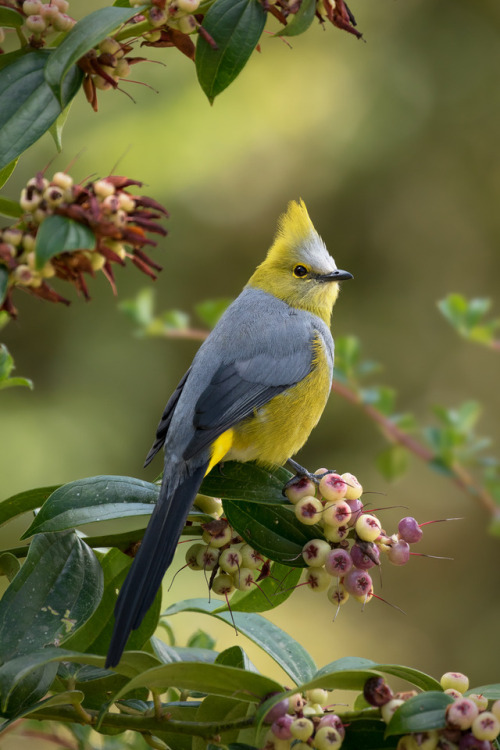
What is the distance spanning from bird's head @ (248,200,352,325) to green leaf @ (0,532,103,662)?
4.70 feet

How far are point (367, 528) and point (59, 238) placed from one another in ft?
2.02

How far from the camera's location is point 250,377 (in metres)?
2.19

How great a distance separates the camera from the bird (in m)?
1.73

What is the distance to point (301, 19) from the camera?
1328mm

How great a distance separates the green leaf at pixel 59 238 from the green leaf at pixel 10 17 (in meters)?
0.36

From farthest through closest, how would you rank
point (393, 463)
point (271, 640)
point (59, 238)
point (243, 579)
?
point (393, 463), point (271, 640), point (243, 579), point (59, 238)

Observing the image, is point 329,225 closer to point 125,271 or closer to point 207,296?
point 207,296

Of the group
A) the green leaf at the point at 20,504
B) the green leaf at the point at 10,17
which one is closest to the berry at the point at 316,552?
the green leaf at the point at 20,504

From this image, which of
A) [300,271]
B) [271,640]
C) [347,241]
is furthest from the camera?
[347,241]

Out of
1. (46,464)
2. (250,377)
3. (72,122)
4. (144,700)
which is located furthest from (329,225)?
(144,700)

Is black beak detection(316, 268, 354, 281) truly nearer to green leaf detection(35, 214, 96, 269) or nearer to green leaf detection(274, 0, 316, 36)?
green leaf detection(274, 0, 316, 36)

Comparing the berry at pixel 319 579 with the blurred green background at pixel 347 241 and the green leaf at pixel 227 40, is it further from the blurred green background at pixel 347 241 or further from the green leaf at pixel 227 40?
the blurred green background at pixel 347 241

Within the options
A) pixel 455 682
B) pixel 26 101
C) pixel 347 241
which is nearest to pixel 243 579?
pixel 455 682

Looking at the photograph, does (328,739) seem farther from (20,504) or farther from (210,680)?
(20,504)
